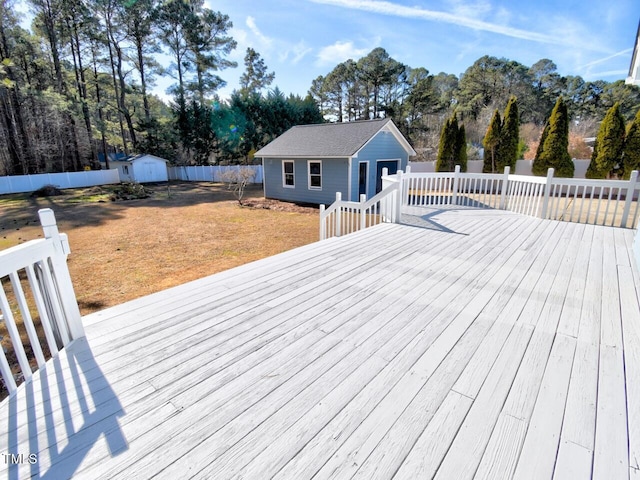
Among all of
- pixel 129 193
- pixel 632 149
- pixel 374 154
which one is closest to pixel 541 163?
pixel 632 149

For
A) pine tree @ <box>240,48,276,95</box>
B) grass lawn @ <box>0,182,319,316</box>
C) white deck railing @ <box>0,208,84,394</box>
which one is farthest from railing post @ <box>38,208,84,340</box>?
pine tree @ <box>240,48,276,95</box>

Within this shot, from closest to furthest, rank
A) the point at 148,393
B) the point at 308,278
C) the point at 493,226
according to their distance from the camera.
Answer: the point at 148,393
the point at 308,278
the point at 493,226

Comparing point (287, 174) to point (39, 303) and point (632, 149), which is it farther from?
point (632, 149)

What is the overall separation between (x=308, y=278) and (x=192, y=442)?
2051mm

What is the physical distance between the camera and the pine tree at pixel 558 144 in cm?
1255

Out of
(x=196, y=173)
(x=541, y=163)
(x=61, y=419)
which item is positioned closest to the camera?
(x=61, y=419)

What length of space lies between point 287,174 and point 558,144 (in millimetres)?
11551

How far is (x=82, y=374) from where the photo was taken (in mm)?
Result: 1875

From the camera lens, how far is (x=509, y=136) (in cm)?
1362

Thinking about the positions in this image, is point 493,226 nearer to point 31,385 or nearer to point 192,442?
point 192,442

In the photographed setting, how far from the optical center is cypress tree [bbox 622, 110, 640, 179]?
1164cm

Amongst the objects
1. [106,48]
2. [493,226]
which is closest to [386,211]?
[493,226]

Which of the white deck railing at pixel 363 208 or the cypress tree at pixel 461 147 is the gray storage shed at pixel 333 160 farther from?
the white deck railing at pixel 363 208

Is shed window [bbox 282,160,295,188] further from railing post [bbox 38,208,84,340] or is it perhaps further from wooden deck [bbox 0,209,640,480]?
railing post [bbox 38,208,84,340]
